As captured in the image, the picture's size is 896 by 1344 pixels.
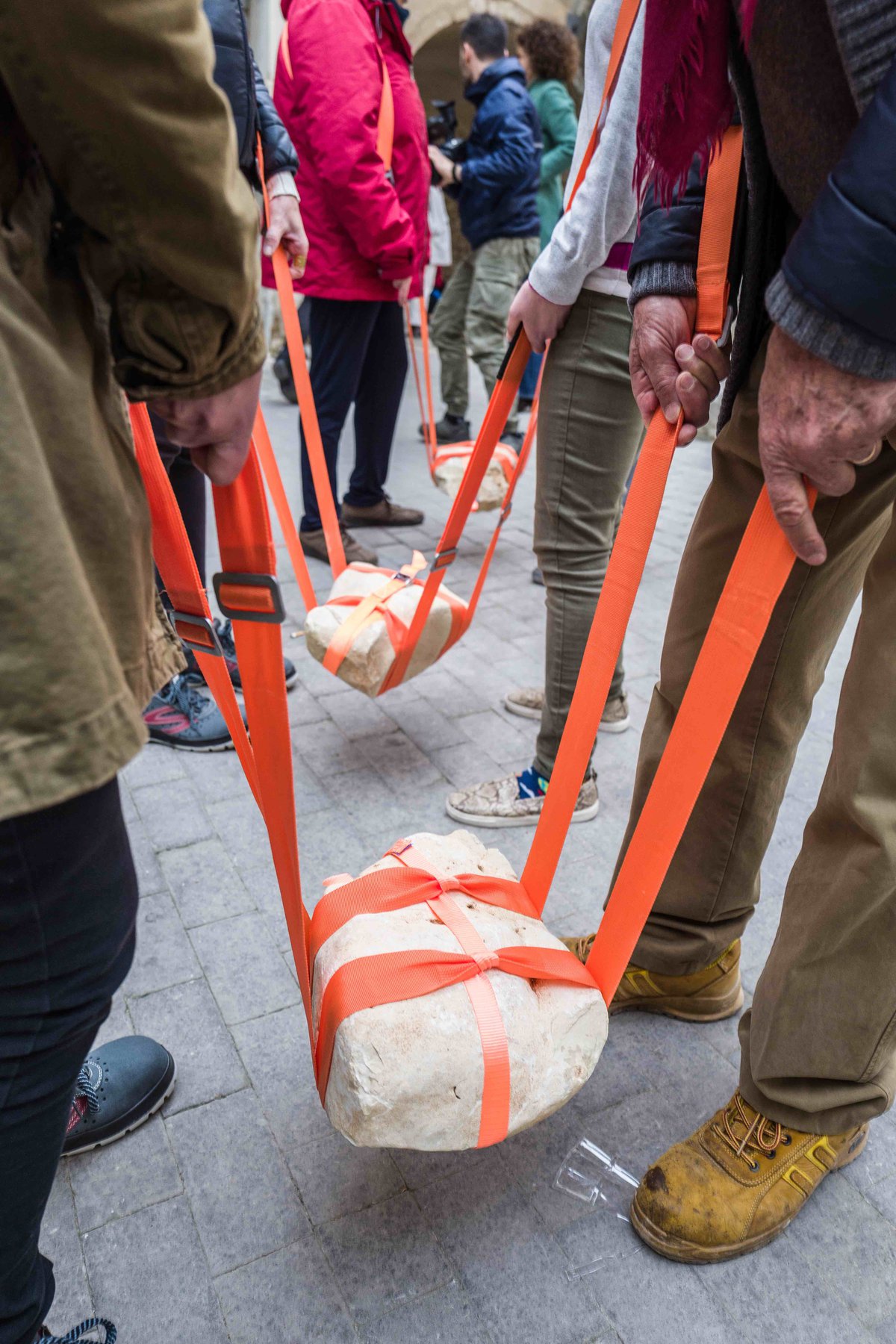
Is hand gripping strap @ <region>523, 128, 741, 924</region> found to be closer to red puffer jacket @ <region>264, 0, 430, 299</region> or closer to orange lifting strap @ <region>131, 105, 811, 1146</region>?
orange lifting strap @ <region>131, 105, 811, 1146</region>

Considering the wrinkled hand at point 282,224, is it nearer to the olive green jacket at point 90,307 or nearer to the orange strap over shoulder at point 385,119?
the orange strap over shoulder at point 385,119

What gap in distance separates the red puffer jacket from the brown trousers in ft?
8.35

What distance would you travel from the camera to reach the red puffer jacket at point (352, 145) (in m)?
3.23

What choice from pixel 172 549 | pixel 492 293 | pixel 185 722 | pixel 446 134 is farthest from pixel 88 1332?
pixel 446 134

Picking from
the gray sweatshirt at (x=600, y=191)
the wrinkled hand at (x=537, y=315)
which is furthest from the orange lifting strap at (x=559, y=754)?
the wrinkled hand at (x=537, y=315)

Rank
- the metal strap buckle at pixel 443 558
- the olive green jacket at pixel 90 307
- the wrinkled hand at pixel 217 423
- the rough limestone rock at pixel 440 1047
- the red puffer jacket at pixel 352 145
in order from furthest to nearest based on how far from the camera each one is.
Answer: the red puffer jacket at pixel 352 145, the metal strap buckle at pixel 443 558, the rough limestone rock at pixel 440 1047, the wrinkled hand at pixel 217 423, the olive green jacket at pixel 90 307

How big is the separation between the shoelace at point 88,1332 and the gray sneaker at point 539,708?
6.29 ft

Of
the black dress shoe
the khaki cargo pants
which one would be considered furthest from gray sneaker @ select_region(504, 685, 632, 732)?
the black dress shoe

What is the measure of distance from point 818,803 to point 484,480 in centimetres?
304

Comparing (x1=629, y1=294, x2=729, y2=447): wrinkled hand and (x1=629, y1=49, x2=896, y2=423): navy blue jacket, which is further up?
(x1=629, y1=49, x2=896, y2=423): navy blue jacket

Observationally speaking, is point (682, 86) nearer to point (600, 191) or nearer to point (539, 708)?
point (600, 191)

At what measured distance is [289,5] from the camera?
3.35 meters

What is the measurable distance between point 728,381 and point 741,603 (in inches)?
14.8

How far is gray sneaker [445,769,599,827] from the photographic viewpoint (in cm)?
235
